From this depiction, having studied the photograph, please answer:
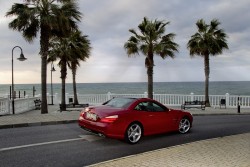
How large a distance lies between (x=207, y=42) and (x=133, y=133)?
2008 cm

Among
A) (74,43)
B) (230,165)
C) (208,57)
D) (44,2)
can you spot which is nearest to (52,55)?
(74,43)

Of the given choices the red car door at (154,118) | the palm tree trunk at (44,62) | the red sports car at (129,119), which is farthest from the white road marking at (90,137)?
the palm tree trunk at (44,62)

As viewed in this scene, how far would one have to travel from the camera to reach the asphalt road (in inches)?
300

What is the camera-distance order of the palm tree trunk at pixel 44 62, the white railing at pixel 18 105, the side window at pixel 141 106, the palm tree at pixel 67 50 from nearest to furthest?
the side window at pixel 141 106, the white railing at pixel 18 105, the palm tree trunk at pixel 44 62, the palm tree at pixel 67 50

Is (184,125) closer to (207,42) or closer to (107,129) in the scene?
(107,129)

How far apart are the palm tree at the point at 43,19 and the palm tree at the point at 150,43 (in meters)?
5.78

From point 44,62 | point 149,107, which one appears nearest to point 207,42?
point 44,62

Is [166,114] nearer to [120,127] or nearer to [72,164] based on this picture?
[120,127]

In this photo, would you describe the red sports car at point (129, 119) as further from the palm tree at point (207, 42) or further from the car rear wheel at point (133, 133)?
the palm tree at point (207, 42)

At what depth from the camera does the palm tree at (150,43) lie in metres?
24.0

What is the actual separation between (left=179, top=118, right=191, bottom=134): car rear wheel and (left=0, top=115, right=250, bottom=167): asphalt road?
267 mm

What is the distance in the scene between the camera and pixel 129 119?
31.2 feet

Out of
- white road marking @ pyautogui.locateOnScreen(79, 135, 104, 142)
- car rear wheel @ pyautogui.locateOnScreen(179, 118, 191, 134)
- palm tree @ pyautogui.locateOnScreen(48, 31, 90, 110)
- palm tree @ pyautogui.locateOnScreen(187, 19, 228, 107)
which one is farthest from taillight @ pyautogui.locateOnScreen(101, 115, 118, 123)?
palm tree @ pyautogui.locateOnScreen(187, 19, 228, 107)

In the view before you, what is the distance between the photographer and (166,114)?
1085 centimetres
